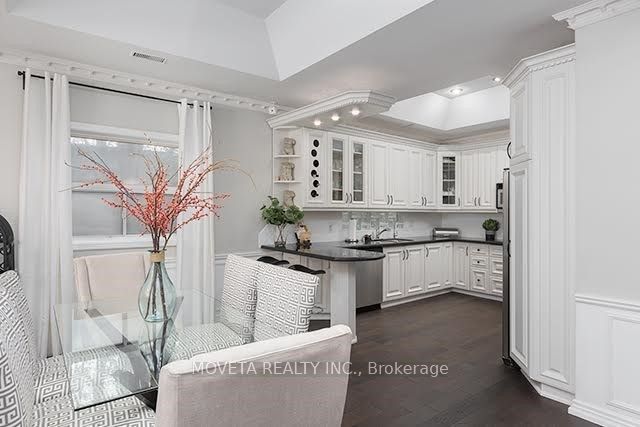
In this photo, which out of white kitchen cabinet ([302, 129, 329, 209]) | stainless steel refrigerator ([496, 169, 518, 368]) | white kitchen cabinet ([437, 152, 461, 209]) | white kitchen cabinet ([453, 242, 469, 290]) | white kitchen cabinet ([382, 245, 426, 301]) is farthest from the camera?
white kitchen cabinet ([437, 152, 461, 209])

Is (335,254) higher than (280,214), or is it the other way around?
(280,214)

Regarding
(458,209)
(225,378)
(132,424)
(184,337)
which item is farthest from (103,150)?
(458,209)

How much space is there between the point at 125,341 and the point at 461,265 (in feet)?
16.7

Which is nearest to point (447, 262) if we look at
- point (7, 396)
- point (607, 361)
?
point (607, 361)

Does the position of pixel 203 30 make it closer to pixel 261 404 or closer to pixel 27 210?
pixel 27 210

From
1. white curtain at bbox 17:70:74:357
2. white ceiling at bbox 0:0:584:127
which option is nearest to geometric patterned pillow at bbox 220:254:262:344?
white curtain at bbox 17:70:74:357

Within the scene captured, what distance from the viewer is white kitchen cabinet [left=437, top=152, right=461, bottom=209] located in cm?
613

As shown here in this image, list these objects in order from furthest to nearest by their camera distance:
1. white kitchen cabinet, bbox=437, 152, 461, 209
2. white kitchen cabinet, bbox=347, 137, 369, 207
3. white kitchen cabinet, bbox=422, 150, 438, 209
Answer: white kitchen cabinet, bbox=437, 152, 461, 209, white kitchen cabinet, bbox=422, 150, 438, 209, white kitchen cabinet, bbox=347, 137, 369, 207

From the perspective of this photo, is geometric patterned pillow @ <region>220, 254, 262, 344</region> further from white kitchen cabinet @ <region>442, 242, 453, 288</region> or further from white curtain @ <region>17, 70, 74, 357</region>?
white kitchen cabinet @ <region>442, 242, 453, 288</region>

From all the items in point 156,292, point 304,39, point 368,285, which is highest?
point 304,39

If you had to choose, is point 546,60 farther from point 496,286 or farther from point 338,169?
point 496,286

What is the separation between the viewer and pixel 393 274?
200 inches

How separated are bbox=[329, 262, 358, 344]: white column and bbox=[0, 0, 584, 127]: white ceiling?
178 cm

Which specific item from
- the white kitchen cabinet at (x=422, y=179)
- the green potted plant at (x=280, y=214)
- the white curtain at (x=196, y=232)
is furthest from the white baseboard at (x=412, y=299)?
the white curtain at (x=196, y=232)
